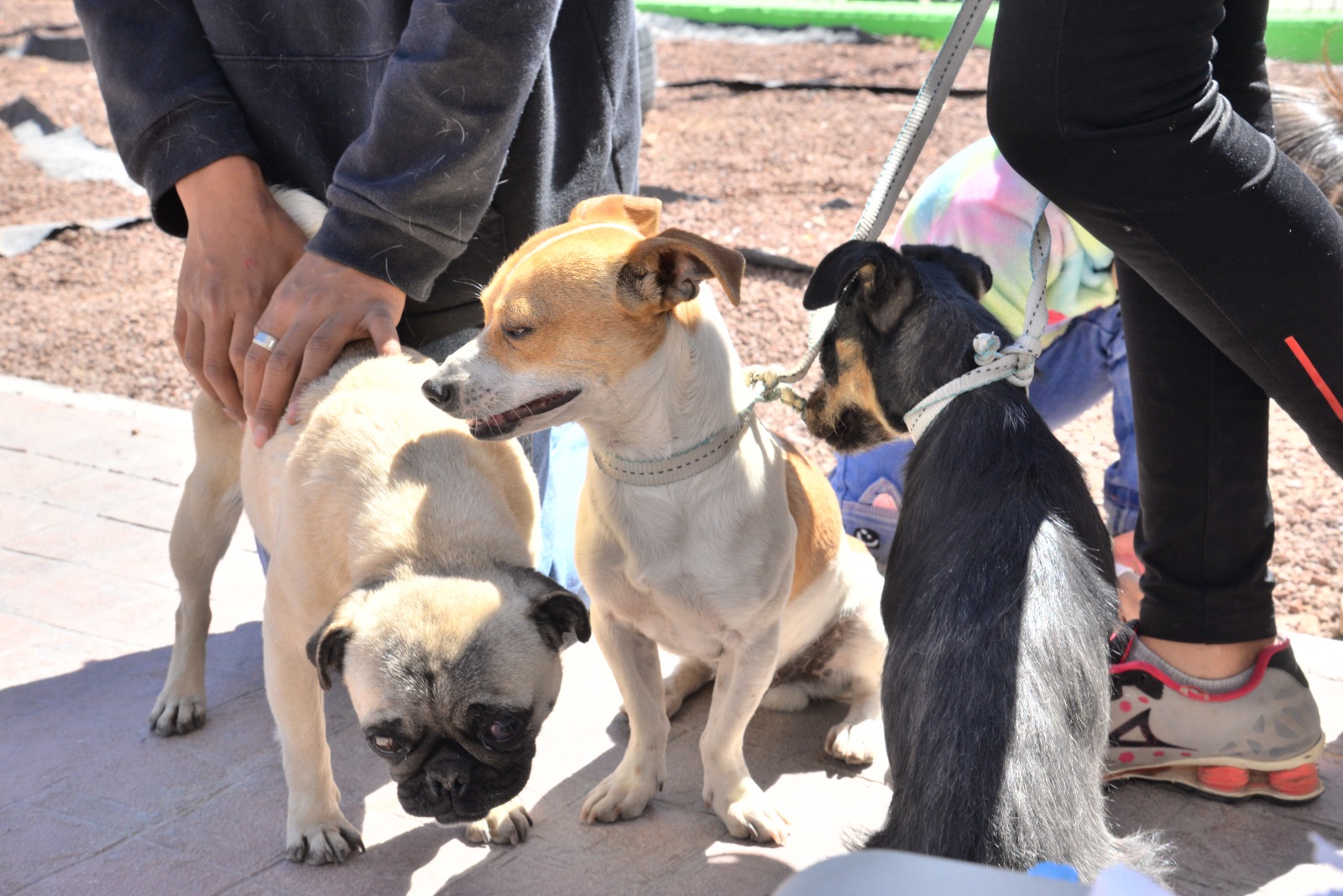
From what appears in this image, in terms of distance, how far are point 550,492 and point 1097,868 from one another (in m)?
2.35

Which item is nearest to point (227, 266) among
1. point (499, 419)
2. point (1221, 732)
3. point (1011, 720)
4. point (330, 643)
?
point (499, 419)

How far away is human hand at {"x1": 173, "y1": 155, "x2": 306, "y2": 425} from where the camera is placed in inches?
111

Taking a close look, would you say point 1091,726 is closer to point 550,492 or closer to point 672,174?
point 550,492

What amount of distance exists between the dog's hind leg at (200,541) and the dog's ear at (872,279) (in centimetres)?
183

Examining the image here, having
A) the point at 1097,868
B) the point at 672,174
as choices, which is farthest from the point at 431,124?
the point at 672,174

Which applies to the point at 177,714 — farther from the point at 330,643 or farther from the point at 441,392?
the point at 441,392

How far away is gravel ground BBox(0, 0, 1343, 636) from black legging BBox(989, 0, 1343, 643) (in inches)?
57.6

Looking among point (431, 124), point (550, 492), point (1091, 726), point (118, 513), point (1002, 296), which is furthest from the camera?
point (118, 513)

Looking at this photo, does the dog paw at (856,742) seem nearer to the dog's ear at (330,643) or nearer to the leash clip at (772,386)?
the leash clip at (772,386)

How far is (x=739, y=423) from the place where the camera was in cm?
254

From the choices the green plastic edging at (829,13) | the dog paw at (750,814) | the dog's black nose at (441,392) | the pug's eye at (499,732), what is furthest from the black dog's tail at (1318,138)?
the green plastic edging at (829,13)

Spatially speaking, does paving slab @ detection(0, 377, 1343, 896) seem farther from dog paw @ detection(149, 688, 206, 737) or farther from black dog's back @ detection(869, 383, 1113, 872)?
black dog's back @ detection(869, 383, 1113, 872)

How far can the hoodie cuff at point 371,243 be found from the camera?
8.94 feet

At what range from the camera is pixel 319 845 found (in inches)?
97.5
